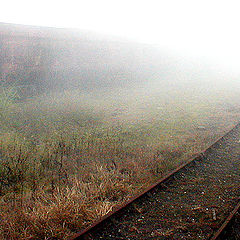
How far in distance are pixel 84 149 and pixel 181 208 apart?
4.27 meters

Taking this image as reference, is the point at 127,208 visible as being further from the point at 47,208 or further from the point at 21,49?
the point at 21,49

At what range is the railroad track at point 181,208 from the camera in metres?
4.38

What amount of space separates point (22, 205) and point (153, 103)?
13.9 m

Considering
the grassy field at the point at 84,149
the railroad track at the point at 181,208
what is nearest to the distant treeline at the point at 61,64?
the grassy field at the point at 84,149

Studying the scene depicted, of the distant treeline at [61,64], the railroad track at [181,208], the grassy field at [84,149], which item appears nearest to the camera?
the railroad track at [181,208]

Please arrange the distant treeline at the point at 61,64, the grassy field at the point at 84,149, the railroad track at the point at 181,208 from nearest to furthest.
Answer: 1. the railroad track at the point at 181,208
2. the grassy field at the point at 84,149
3. the distant treeline at the point at 61,64

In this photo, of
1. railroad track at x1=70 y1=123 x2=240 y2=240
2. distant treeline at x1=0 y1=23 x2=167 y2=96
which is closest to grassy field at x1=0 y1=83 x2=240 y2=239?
railroad track at x1=70 y1=123 x2=240 y2=240

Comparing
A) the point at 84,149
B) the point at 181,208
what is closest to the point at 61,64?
the point at 84,149

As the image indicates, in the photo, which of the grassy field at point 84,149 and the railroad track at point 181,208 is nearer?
the railroad track at point 181,208

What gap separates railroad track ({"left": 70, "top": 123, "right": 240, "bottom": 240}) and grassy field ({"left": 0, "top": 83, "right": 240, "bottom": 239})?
39 centimetres

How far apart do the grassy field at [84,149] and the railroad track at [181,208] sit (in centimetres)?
39

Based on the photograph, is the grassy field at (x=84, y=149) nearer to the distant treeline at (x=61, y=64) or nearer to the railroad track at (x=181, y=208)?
the railroad track at (x=181, y=208)

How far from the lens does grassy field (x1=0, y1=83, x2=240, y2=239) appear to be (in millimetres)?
4965

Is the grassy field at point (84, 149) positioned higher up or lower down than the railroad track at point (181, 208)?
lower down
